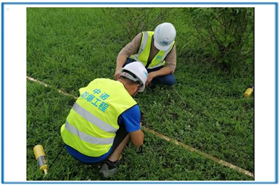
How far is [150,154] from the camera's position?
261 centimetres

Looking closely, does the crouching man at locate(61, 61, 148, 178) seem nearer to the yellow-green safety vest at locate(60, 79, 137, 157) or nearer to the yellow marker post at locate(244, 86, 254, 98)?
the yellow-green safety vest at locate(60, 79, 137, 157)

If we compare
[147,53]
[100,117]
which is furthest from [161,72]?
[100,117]

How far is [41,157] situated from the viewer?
92.8 inches

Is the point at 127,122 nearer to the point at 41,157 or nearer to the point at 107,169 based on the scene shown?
the point at 107,169

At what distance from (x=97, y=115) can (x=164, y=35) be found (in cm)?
155

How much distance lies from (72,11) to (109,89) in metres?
4.20

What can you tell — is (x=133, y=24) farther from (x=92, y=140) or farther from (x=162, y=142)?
(x=92, y=140)

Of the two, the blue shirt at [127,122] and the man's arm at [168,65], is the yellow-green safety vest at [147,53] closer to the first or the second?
the man's arm at [168,65]

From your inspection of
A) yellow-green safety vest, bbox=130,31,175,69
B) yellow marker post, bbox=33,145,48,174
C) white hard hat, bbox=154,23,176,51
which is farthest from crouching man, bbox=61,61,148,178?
yellow-green safety vest, bbox=130,31,175,69

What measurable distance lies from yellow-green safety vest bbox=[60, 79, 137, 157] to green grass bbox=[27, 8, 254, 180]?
592 millimetres

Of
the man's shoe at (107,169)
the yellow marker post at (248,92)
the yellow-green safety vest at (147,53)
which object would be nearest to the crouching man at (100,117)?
the man's shoe at (107,169)

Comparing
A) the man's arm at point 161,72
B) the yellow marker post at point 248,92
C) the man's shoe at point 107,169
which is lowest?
the man's shoe at point 107,169

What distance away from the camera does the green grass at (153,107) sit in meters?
2.47

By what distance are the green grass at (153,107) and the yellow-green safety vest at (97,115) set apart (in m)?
0.59
